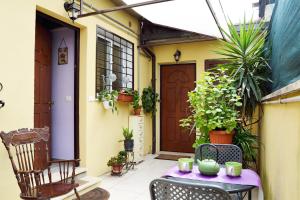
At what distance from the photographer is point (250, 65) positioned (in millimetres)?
3281

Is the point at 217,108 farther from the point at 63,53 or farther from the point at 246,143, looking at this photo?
the point at 63,53

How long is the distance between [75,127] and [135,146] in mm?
1535

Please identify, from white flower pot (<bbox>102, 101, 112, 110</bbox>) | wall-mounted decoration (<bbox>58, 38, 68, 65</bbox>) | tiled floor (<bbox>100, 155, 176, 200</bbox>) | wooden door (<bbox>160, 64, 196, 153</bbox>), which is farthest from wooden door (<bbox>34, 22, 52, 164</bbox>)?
wooden door (<bbox>160, 64, 196, 153</bbox>)

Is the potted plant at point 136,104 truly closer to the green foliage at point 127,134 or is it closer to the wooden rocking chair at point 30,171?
the green foliage at point 127,134

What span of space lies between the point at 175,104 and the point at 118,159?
92.1 inches

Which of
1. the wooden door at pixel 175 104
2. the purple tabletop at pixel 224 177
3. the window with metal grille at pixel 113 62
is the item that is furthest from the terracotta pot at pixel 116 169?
the purple tabletop at pixel 224 177

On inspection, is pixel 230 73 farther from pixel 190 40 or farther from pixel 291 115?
pixel 291 115

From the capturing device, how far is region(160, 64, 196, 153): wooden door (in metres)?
5.81

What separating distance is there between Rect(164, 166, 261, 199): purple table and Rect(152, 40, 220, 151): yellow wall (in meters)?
4.01

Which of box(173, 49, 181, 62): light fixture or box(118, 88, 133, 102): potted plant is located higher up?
box(173, 49, 181, 62): light fixture

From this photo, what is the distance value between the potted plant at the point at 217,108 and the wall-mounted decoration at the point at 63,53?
2118 mm

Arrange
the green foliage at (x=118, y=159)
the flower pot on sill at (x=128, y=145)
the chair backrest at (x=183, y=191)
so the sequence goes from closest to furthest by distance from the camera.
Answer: the chair backrest at (x=183, y=191) < the green foliage at (x=118, y=159) < the flower pot on sill at (x=128, y=145)

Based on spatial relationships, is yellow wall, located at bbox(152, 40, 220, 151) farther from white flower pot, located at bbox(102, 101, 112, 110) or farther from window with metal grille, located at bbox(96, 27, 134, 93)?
white flower pot, located at bbox(102, 101, 112, 110)

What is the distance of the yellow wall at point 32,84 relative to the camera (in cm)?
246
